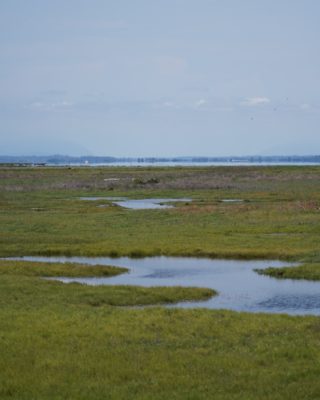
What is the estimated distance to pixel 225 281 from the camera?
1316 inches

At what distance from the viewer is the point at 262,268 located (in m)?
36.5

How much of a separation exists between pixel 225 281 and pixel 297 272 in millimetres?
3761

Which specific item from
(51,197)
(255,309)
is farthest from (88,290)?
(51,197)

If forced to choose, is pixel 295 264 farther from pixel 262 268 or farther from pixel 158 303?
pixel 158 303

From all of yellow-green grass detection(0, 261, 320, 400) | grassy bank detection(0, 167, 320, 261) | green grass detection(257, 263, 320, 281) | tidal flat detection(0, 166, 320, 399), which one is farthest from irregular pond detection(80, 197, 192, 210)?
yellow-green grass detection(0, 261, 320, 400)

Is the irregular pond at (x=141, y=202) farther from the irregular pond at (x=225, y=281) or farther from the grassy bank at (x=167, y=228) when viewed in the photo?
the irregular pond at (x=225, y=281)

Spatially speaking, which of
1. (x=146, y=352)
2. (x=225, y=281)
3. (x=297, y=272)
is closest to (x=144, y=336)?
(x=146, y=352)

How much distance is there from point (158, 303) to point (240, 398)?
1324 centimetres

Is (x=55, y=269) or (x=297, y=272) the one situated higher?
(x=297, y=272)

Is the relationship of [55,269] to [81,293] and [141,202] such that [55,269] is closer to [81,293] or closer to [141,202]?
[81,293]

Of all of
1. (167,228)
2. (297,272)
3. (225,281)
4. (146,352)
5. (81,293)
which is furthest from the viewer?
(167,228)

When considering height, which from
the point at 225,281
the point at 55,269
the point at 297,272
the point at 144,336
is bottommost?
the point at 225,281

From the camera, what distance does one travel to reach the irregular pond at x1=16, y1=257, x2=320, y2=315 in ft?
90.7

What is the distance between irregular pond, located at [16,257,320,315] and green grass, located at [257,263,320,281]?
602mm
